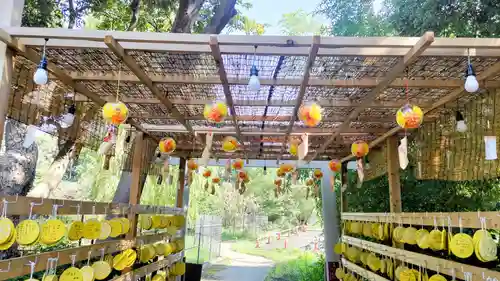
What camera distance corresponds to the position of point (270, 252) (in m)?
14.8

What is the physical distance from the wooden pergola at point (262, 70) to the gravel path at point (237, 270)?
6.05m

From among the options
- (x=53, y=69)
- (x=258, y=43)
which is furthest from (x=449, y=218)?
(x=53, y=69)

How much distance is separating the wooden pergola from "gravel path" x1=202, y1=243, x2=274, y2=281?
6046 millimetres

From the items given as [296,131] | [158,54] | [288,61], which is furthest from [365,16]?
[158,54]

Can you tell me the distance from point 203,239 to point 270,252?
5421 millimetres

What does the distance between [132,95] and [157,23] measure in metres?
4.35

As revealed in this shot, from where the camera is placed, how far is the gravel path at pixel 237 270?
29.3 feet

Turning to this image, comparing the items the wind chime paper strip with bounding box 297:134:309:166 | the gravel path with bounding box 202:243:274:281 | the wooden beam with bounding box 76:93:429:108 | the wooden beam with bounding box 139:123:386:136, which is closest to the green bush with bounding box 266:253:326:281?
the gravel path with bounding box 202:243:274:281

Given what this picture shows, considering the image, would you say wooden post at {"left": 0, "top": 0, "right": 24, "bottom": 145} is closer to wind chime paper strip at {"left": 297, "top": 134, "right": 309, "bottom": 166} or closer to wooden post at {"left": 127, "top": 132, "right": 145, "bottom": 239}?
wooden post at {"left": 127, "top": 132, "right": 145, "bottom": 239}

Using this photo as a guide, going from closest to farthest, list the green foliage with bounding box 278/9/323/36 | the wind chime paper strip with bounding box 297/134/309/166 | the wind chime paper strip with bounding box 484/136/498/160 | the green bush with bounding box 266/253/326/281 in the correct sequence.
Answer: the wind chime paper strip with bounding box 484/136/498/160, the wind chime paper strip with bounding box 297/134/309/166, the green bush with bounding box 266/253/326/281, the green foliage with bounding box 278/9/323/36

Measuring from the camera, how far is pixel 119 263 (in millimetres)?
3229

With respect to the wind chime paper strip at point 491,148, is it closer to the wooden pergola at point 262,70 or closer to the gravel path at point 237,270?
the wooden pergola at point 262,70

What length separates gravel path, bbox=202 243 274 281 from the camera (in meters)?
8.93

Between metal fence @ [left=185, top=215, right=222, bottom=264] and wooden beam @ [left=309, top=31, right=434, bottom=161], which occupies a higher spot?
wooden beam @ [left=309, top=31, right=434, bottom=161]
